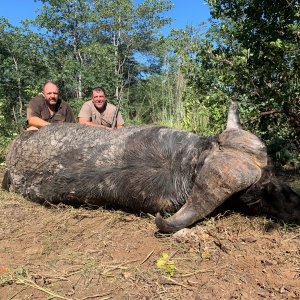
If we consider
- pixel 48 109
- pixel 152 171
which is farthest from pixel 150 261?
pixel 48 109

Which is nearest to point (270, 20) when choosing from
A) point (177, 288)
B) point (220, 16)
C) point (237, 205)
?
point (220, 16)

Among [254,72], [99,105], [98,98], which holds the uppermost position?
[254,72]

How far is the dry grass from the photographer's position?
98.2 inches

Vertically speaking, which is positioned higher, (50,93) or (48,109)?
(50,93)

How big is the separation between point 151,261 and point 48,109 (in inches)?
143

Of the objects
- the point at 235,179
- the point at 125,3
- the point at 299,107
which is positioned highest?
the point at 125,3

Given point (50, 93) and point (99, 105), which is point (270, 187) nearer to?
point (50, 93)

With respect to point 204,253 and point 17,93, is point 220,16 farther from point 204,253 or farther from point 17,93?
point 17,93

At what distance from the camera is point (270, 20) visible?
5086mm

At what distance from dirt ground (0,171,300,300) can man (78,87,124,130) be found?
2.94 metres

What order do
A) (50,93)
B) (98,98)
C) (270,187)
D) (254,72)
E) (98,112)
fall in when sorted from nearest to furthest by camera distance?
(270,187)
(254,72)
(50,93)
(98,98)
(98,112)

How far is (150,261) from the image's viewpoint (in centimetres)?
292

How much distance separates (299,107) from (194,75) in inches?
61.7

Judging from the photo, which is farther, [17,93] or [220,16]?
[17,93]
